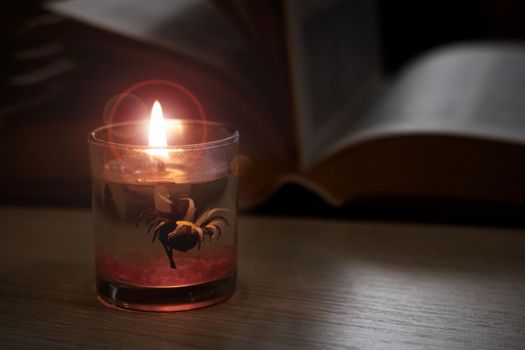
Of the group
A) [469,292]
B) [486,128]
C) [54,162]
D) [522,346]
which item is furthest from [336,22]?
[522,346]

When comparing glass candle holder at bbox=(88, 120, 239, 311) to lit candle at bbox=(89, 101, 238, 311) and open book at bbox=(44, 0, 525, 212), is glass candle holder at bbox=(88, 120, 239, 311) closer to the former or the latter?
lit candle at bbox=(89, 101, 238, 311)

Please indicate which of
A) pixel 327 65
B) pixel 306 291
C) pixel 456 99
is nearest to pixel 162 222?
pixel 306 291

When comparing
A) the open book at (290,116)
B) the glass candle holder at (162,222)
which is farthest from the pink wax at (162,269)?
the open book at (290,116)

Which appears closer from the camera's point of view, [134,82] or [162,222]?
[162,222]

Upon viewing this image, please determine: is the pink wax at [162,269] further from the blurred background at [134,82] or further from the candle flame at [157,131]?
the blurred background at [134,82]

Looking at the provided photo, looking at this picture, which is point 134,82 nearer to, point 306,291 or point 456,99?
point 306,291

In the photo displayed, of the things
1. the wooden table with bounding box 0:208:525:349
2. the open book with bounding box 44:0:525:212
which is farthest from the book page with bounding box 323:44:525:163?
the wooden table with bounding box 0:208:525:349

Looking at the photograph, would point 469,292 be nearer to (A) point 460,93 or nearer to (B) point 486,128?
(B) point 486,128
